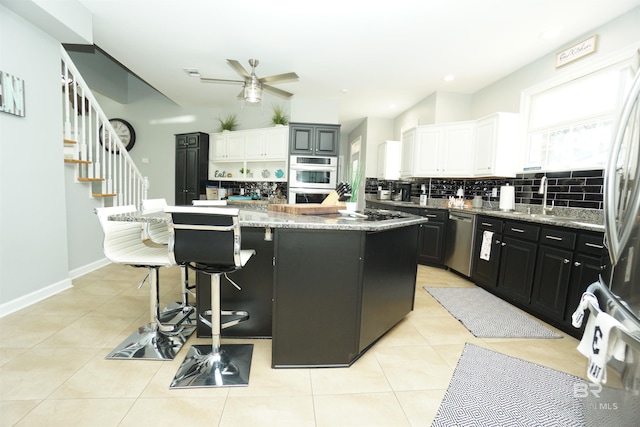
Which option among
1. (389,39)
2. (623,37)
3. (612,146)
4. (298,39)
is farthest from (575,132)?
(298,39)

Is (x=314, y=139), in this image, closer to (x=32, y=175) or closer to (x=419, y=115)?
(x=419, y=115)

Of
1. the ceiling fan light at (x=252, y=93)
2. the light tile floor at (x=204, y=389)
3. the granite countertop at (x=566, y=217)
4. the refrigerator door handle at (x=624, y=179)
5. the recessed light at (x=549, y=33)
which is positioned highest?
the recessed light at (x=549, y=33)

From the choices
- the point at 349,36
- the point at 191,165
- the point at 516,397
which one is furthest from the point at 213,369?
the point at 191,165

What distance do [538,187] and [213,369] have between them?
159 inches

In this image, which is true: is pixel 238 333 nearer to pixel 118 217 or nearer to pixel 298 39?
pixel 118 217

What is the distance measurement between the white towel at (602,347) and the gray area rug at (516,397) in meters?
0.08

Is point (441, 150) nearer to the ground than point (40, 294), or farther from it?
farther from it

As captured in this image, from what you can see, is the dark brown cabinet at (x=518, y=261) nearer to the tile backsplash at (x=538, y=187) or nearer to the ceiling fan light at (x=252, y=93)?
the tile backsplash at (x=538, y=187)

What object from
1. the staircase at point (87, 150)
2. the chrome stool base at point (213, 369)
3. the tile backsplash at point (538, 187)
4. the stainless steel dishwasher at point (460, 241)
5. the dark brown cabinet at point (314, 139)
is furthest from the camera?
the dark brown cabinet at point (314, 139)

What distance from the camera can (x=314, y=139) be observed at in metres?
5.22

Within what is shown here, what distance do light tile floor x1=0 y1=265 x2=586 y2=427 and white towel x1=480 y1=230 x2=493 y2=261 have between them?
1100 mm

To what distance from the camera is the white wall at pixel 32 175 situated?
7.76 feet

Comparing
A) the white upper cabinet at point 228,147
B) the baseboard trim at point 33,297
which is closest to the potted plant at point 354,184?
the baseboard trim at point 33,297

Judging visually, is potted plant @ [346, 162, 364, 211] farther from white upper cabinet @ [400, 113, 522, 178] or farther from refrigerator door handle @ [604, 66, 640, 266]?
white upper cabinet @ [400, 113, 522, 178]
